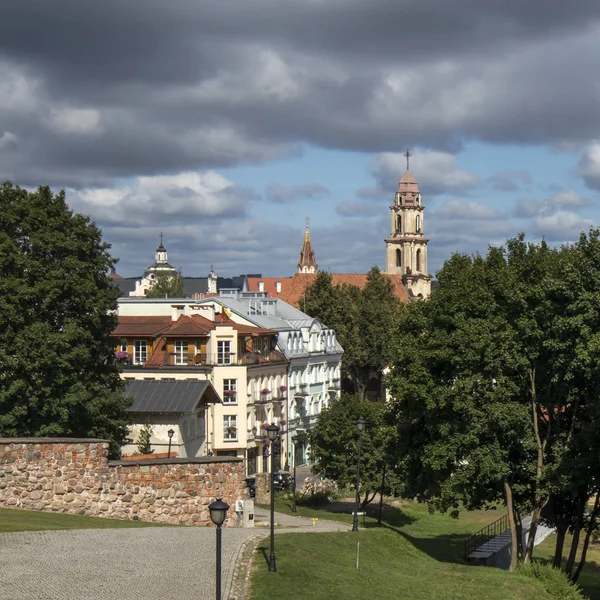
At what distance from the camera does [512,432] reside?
36188 mm

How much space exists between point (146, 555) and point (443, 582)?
8167 mm

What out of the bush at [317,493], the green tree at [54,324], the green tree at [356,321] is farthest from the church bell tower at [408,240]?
the green tree at [54,324]

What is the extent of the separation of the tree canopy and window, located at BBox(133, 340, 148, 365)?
29094 mm

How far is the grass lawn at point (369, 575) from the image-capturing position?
2277 centimetres

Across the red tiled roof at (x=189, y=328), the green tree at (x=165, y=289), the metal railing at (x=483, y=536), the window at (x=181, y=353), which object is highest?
the green tree at (x=165, y=289)

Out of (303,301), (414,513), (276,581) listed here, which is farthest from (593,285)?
(303,301)

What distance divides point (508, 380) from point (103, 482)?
14.6 metres

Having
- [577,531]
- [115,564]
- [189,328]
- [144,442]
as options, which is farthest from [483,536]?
[115,564]

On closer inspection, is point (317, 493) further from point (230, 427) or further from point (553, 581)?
point (553, 581)

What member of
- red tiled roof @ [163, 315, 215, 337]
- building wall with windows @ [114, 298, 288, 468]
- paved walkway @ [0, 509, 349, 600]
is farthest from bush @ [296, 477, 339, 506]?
paved walkway @ [0, 509, 349, 600]

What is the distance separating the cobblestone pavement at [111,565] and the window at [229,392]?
3975cm

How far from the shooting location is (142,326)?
6731 centimetres

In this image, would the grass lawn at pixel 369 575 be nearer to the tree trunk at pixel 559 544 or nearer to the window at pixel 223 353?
the tree trunk at pixel 559 544

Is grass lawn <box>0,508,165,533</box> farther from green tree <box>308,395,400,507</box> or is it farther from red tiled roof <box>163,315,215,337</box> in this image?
red tiled roof <box>163,315,215,337</box>
